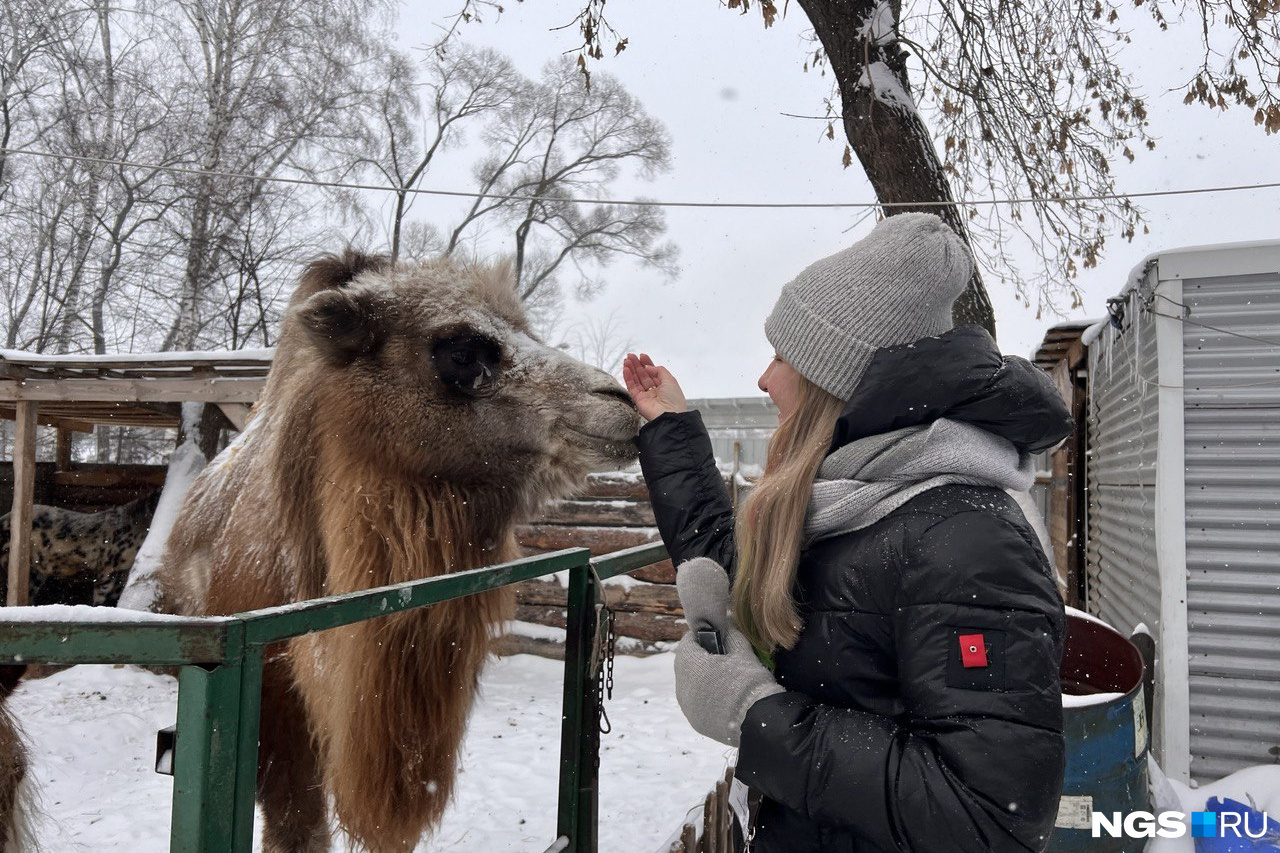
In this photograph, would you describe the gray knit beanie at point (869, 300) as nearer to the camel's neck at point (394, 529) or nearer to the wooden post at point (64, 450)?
the camel's neck at point (394, 529)

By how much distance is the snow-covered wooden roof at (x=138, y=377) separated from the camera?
813 cm

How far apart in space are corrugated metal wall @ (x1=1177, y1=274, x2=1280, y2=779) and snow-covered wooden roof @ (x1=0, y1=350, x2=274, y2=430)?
758 centimetres

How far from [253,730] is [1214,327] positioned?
5758 millimetres

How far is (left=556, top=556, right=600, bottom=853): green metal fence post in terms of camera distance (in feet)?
7.88

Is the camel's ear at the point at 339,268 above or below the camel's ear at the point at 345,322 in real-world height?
above

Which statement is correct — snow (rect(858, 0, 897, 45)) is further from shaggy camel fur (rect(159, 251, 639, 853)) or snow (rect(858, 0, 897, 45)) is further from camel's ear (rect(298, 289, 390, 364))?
camel's ear (rect(298, 289, 390, 364))

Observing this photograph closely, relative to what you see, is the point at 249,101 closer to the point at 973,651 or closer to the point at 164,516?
the point at 164,516

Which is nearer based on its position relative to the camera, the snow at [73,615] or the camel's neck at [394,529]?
the snow at [73,615]

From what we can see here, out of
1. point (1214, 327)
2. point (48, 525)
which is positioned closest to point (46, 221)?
point (48, 525)

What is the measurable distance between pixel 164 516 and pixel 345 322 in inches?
257

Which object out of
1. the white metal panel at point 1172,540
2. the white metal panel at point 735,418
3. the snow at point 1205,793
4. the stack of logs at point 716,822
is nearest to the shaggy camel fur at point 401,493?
the stack of logs at point 716,822

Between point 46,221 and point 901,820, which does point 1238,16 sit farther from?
point 46,221

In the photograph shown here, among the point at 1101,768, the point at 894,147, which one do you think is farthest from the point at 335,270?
the point at 894,147

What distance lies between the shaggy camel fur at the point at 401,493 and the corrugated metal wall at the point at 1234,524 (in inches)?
167
